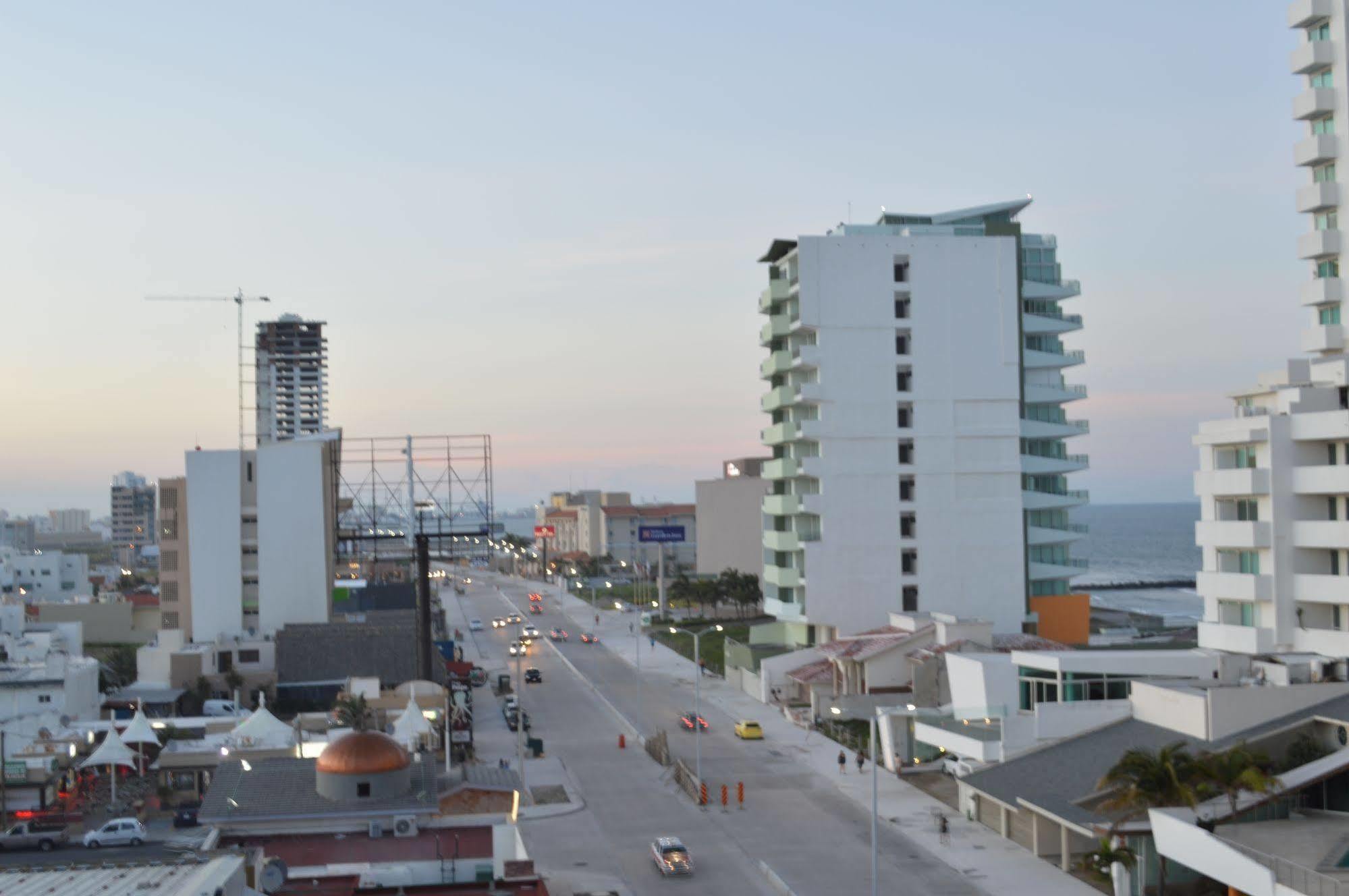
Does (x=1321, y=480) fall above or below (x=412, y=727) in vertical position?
above

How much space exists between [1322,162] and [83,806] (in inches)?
2401

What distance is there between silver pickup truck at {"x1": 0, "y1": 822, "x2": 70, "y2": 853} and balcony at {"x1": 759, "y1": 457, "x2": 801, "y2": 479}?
54.8m

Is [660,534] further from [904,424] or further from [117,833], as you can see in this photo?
[117,833]

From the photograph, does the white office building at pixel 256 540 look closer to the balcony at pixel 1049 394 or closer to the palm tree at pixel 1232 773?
the balcony at pixel 1049 394

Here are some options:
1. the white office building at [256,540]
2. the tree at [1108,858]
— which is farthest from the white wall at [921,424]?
the tree at [1108,858]

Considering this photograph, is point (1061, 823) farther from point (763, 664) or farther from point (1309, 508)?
point (763, 664)

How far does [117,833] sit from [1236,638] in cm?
4652

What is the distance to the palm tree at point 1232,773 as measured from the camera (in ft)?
123

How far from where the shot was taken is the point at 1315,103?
215 ft

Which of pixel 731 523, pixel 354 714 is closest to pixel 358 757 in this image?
pixel 354 714

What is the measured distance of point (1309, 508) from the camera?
6022 cm

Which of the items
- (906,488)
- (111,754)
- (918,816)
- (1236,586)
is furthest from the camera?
(906,488)

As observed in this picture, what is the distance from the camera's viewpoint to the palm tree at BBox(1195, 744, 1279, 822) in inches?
1481

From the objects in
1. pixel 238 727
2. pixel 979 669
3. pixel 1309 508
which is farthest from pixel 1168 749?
pixel 238 727
